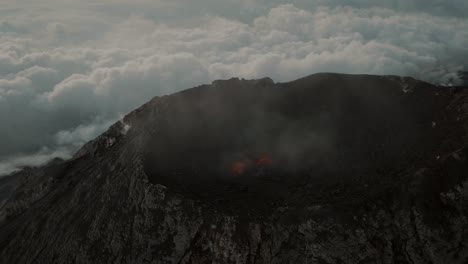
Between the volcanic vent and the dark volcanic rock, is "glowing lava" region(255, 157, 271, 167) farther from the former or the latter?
the dark volcanic rock

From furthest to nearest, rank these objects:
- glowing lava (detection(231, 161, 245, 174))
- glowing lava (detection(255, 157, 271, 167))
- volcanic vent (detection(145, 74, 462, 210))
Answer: glowing lava (detection(255, 157, 271, 167)), glowing lava (detection(231, 161, 245, 174)), volcanic vent (detection(145, 74, 462, 210))

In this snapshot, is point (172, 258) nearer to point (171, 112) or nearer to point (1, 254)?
point (171, 112)

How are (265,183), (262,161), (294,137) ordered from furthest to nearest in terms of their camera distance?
(294,137) < (262,161) < (265,183)

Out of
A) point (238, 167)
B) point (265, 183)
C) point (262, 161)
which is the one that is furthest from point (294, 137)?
point (265, 183)

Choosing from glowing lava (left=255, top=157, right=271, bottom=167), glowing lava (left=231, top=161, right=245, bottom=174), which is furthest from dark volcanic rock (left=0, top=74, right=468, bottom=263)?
glowing lava (left=255, top=157, right=271, bottom=167)

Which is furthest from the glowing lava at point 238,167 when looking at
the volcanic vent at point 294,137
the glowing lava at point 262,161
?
the glowing lava at point 262,161

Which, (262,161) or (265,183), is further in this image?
(262,161)

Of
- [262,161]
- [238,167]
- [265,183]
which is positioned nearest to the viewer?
[265,183]

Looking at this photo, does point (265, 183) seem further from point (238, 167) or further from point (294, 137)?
point (294, 137)
